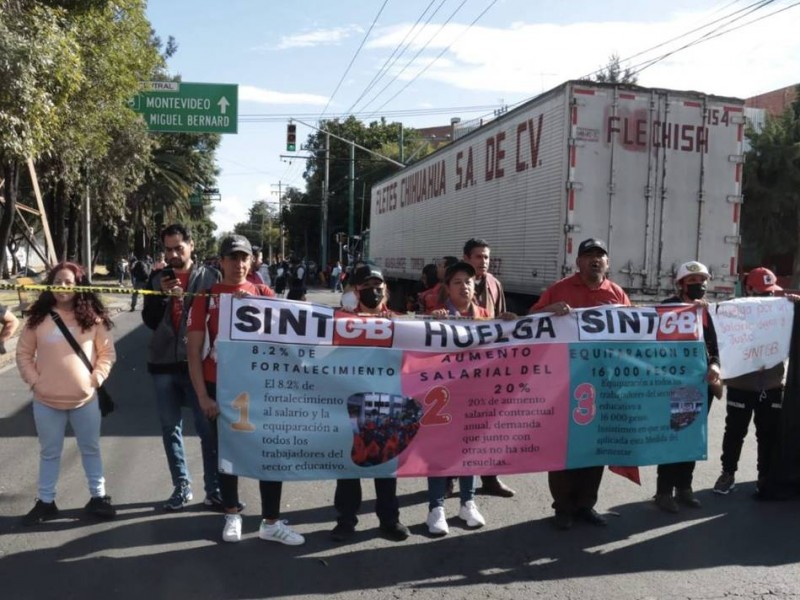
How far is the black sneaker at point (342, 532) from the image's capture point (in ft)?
15.9

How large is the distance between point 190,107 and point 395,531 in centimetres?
1776

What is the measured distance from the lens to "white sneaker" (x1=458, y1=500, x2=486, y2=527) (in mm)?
5121

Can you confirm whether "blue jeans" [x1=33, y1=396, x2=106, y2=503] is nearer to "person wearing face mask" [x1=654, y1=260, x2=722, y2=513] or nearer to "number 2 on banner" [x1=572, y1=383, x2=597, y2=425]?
"number 2 on banner" [x1=572, y1=383, x2=597, y2=425]

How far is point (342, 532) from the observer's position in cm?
488

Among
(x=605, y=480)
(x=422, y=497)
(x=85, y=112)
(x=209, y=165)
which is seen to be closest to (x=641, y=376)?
(x=605, y=480)

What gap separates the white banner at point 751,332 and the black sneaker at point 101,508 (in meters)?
4.36

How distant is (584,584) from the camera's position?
4309 millimetres

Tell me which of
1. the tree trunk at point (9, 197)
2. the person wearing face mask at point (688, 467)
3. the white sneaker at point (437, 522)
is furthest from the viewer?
the tree trunk at point (9, 197)

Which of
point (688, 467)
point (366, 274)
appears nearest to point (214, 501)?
point (366, 274)

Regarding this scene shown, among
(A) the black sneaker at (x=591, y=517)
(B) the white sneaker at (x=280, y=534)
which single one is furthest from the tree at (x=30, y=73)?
(A) the black sneaker at (x=591, y=517)

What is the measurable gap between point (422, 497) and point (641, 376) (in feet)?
6.04

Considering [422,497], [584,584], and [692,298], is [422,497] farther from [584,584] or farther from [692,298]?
[692,298]

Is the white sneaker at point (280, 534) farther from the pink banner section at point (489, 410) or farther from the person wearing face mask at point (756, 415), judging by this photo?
the person wearing face mask at point (756, 415)

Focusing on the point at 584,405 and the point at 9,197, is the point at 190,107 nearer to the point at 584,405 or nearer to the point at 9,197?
the point at 9,197
